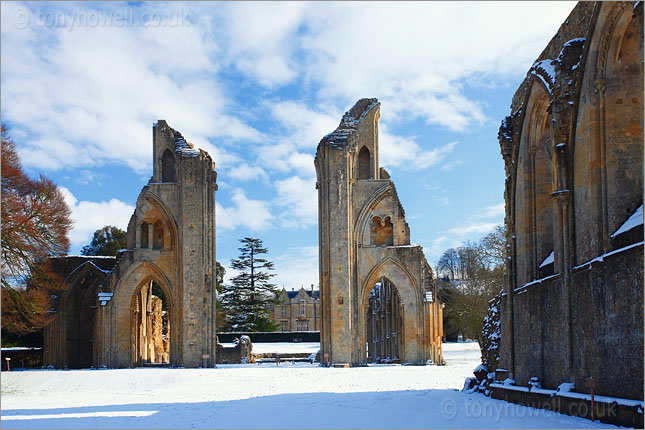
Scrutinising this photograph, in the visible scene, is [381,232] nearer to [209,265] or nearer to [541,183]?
[209,265]

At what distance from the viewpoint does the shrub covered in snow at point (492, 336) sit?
63.8 feet

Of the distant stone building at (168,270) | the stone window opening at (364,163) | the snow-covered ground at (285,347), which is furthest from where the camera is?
the snow-covered ground at (285,347)

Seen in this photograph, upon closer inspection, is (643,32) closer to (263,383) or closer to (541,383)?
(541,383)

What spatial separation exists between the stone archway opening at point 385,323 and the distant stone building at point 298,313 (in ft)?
113

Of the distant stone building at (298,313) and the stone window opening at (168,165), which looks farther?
the distant stone building at (298,313)

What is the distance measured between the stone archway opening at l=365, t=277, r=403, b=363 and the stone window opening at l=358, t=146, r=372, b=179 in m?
6.20

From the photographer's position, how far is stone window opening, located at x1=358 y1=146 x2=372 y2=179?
4009 centimetres

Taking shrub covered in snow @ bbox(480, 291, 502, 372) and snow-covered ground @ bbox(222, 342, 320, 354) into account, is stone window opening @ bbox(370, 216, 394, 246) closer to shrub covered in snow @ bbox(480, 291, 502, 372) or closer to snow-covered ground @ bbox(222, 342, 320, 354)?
snow-covered ground @ bbox(222, 342, 320, 354)

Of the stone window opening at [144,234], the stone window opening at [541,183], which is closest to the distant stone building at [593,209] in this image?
the stone window opening at [541,183]

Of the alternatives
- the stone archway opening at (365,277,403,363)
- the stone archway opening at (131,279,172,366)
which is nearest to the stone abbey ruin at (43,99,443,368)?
the stone archway opening at (131,279,172,366)

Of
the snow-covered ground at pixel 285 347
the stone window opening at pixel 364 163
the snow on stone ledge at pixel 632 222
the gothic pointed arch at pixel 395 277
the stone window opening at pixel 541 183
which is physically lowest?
the snow-covered ground at pixel 285 347

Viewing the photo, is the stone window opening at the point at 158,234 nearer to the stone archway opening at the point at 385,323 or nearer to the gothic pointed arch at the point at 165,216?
the gothic pointed arch at the point at 165,216

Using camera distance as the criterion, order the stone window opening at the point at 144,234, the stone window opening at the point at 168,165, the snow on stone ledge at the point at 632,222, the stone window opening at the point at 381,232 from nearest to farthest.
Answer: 1. the snow on stone ledge at the point at 632,222
2. the stone window opening at the point at 381,232
3. the stone window opening at the point at 144,234
4. the stone window opening at the point at 168,165

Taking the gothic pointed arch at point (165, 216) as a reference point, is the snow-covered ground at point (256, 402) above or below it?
below
